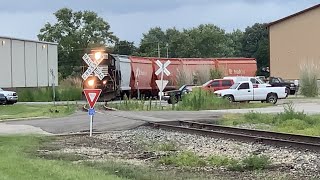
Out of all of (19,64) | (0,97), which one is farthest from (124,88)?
(19,64)

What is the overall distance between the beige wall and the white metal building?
26.7 m

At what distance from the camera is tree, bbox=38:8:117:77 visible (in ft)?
363

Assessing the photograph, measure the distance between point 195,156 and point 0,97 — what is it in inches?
1463

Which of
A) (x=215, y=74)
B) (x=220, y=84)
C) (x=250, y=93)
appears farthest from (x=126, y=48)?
(x=250, y=93)

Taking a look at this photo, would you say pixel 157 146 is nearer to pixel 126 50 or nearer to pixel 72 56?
pixel 72 56

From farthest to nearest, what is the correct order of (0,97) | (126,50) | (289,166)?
(126,50) < (0,97) < (289,166)

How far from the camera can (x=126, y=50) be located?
126750 mm

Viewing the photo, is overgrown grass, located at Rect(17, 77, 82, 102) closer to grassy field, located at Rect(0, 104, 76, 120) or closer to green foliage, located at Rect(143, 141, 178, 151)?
grassy field, located at Rect(0, 104, 76, 120)

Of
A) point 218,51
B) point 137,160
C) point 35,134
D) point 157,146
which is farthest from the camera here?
point 218,51

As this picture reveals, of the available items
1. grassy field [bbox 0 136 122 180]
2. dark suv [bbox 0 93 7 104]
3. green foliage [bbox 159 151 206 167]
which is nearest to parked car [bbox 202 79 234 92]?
dark suv [bbox 0 93 7 104]

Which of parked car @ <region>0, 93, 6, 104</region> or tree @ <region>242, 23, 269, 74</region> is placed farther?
tree @ <region>242, 23, 269, 74</region>

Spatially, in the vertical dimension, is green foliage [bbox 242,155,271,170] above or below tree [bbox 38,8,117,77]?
below

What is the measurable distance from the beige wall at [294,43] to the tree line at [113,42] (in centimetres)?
3075

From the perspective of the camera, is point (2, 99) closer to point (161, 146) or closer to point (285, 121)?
point (285, 121)
